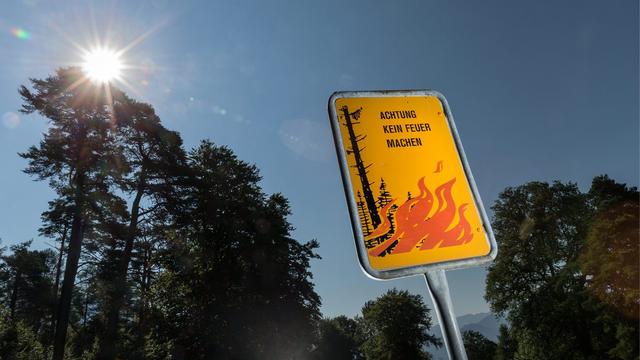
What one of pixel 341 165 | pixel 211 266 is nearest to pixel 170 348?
pixel 211 266

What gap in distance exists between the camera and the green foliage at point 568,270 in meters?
21.2

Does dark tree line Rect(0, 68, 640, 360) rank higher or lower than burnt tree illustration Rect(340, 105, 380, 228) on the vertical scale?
higher

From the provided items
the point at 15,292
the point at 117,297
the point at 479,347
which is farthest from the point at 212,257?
the point at 479,347

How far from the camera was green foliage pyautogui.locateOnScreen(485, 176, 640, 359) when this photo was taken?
21.2 m

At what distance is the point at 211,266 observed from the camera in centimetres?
2347

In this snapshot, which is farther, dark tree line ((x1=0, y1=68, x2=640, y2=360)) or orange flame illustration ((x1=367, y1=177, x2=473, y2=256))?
dark tree line ((x1=0, y1=68, x2=640, y2=360))

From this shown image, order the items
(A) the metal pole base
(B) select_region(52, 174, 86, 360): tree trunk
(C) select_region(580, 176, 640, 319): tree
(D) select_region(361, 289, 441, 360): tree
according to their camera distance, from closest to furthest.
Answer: (A) the metal pole base → (B) select_region(52, 174, 86, 360): tree trunk → (C) select_region(580, 176, 640, 319): tree → (D) select_region(361, 289, 441, 360): tree

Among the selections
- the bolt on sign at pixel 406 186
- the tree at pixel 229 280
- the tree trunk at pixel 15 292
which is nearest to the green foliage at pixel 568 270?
the tree at pixel 229 280

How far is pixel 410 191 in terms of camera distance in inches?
57.5

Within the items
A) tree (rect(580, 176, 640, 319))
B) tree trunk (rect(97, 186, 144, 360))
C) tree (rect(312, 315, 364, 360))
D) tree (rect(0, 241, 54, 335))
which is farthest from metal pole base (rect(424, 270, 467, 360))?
tree (rect(312, 315, 364, 360))

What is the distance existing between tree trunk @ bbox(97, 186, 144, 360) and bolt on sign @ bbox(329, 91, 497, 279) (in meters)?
23.1

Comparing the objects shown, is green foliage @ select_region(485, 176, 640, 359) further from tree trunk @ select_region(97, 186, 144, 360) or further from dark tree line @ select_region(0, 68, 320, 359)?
tree trunk @ select_region(97, 186, 144, 360)

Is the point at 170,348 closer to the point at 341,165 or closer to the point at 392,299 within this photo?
the point at 341,165

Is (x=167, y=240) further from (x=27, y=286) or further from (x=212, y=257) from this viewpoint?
(x=27, y=286)
